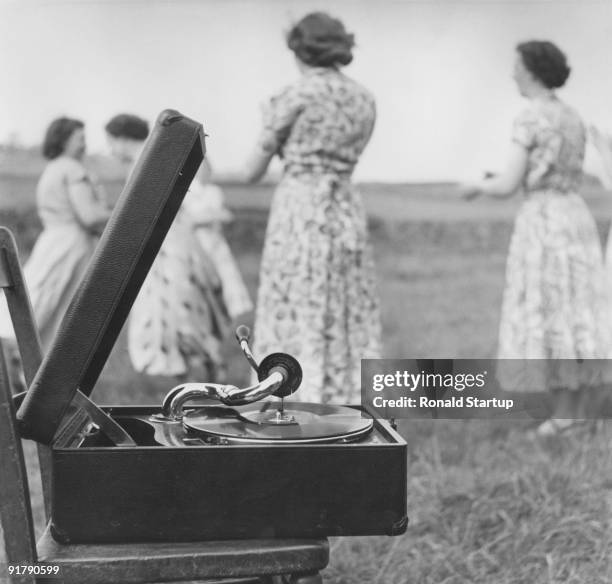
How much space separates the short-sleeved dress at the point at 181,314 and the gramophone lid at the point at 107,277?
2.75 m

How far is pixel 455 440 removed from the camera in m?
3.98

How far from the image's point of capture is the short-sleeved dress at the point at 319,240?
360 centimetres

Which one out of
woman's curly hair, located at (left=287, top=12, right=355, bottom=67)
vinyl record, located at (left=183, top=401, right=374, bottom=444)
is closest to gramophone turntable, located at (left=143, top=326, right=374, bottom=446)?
vinyl record, located at (left=183, top=401, right=374, bottom=444)

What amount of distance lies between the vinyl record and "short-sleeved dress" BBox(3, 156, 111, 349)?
2708 millimetres

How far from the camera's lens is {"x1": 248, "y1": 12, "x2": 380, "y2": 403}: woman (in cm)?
360

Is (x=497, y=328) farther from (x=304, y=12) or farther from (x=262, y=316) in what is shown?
(x=304, y=12)

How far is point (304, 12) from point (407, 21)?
456mm

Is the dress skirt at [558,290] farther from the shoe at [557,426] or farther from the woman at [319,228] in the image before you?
the woman at [319,228]

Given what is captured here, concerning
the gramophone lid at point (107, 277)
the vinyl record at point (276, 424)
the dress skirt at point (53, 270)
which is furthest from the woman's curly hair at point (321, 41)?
the gramophone lid at point (107, 277)

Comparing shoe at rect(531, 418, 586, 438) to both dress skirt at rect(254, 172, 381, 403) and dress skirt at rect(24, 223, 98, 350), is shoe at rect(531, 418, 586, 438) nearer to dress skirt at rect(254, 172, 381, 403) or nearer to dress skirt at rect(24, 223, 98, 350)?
dress skirt at rect(254, 172, 381, 403)

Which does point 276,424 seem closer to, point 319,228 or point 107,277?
point 107,277

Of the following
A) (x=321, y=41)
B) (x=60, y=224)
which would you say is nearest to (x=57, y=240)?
(x=60, y=224)

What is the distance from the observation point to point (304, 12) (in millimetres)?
3750

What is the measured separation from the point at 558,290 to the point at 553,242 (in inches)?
8.4
